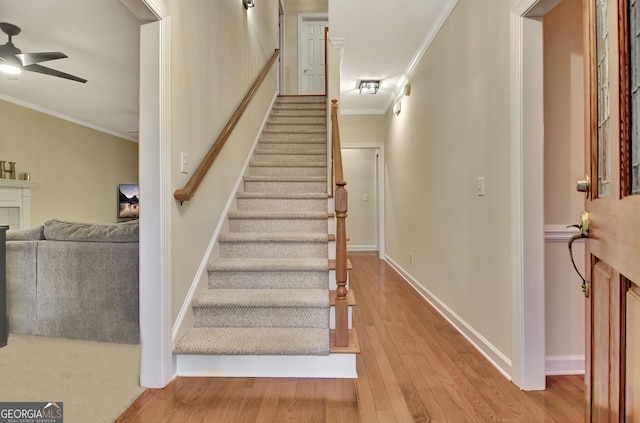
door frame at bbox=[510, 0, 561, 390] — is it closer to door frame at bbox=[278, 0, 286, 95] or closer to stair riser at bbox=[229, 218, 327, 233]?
stair riser at bbox=[229, 218, 327, 233]

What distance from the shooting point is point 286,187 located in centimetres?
312

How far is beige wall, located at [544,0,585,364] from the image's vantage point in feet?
5.67

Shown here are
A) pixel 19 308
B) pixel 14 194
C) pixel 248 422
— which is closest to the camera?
pixel 248 422

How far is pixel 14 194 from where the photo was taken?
4.22 m

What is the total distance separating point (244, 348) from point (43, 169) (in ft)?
16.5

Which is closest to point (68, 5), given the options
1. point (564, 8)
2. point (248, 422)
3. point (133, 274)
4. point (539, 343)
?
point (133, 274)

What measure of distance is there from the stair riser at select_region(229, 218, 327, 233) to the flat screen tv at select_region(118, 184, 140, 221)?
15.6 feet

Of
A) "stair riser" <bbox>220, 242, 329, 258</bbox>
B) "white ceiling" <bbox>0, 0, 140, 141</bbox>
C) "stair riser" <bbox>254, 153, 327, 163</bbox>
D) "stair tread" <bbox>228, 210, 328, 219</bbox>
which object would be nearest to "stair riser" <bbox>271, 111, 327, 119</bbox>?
"stair riser" <bbox>254, 153, 327, 163</bbox>

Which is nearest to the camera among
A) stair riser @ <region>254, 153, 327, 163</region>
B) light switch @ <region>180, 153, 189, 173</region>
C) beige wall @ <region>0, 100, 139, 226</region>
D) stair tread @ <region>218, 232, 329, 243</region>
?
light switch @ <region>180, 153, 189, 173</region>

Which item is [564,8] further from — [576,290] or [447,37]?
[576,290]

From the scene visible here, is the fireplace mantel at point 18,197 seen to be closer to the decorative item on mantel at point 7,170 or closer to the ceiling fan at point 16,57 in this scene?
the decorative item on mantel at point 7,170

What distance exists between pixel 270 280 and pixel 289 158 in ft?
5.82

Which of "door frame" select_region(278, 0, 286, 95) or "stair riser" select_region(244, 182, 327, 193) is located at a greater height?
"door frame" select_region(278, 0, 286, 95)

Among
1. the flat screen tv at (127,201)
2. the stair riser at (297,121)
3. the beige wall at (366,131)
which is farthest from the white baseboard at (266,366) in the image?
the flat screen tv at (127,201)
